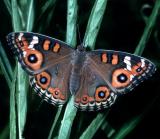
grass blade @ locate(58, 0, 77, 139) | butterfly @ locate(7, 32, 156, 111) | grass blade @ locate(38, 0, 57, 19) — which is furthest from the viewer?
Result: butterfly @ locate(7, 32, 156, 111)

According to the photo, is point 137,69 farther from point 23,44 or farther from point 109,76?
point 23,44

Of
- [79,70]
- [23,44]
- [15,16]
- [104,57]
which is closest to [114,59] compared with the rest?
[104,57]

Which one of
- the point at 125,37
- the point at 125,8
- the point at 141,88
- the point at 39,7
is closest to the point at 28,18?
the point at 39,7

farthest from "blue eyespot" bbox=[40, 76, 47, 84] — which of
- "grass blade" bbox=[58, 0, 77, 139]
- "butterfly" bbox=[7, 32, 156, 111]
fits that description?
"grass blade" bbox=[58, 0, 77, 139]

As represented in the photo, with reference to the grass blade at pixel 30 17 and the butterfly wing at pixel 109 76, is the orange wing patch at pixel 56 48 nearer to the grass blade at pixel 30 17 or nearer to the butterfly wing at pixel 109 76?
the butterfly wing at pixel 109 76

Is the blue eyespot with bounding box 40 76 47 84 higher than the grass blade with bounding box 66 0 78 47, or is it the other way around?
the grass blade with bounding box 66 0 78 47

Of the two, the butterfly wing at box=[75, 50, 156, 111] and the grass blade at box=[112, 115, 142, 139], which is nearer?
the grass blade at box=[112, 115, 142, 139]

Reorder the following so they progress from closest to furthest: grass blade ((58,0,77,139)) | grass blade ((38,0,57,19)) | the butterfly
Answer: grass blade ((58,0,77,139)), grass blade ((38,0,57,19)), the butterfly

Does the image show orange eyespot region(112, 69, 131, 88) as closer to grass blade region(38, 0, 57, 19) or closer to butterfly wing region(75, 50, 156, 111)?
butterfly wing region(75, 50, 156, 111)
